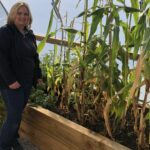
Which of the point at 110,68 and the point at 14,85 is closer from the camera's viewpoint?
the point at 110,68

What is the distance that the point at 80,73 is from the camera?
2.55 m

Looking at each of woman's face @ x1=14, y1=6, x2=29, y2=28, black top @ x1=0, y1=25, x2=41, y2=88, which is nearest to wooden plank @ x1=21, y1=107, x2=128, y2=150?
black top @ x1=0, y1=25, x2=41, y2=88

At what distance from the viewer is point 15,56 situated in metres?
2.55

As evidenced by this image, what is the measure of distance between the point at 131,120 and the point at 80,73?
0.47 metres

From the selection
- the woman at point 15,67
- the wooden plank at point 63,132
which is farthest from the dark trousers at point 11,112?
the wooden plank at point 63,132

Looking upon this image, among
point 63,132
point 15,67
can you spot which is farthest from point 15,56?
point 63,132

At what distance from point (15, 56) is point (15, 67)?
0.25ft

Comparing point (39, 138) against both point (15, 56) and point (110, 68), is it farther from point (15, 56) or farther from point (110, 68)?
point (110, 68)

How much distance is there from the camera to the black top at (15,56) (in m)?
2.49

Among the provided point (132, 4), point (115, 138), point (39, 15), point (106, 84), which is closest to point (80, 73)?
point (106, 84)

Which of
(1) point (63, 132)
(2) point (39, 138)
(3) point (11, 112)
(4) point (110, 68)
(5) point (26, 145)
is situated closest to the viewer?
(4) point (110, 68)

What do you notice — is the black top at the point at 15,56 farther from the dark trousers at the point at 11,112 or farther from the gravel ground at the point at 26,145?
the gravel ground at the point at 26,145

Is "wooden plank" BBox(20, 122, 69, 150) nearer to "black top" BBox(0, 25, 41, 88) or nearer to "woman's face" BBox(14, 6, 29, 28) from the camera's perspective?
"black top" BBox(0, 25, 41, 88)

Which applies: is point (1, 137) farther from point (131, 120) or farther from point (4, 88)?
point (131, 120)
